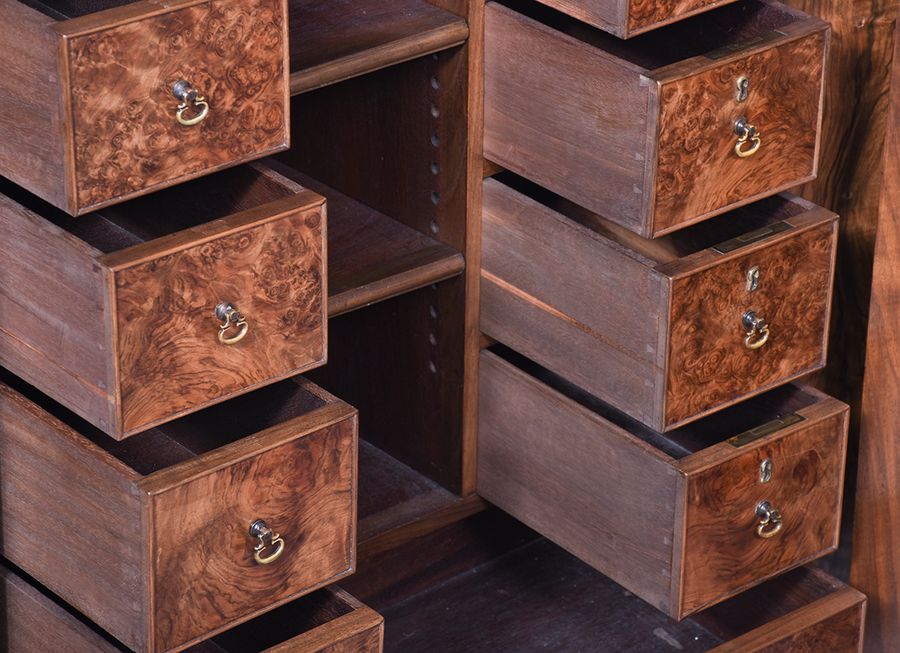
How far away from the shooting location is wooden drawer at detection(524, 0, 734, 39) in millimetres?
1659

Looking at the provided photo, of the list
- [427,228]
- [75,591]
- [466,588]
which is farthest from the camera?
[466,588]

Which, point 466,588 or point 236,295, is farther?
point 466,588

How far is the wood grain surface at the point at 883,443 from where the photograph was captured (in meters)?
1.88

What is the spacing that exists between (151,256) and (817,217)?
653 mm

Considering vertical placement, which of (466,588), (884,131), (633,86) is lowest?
(466,588)

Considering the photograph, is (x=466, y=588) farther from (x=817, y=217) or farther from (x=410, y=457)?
(x=817, y=217)

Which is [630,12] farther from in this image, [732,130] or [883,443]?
[883,443]

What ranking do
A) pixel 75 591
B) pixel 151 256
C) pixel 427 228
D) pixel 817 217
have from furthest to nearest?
pixel 427 228, pixel 817 217, pixel 75 591, pixel 151 256

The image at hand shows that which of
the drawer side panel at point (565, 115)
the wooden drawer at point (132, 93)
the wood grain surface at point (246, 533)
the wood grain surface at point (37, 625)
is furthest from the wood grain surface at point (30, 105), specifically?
the drawer side panel at point (565, 115)

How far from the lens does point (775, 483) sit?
1850mm

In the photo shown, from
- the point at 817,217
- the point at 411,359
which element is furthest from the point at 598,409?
the point at 817,217

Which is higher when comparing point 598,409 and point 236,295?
point 236,295

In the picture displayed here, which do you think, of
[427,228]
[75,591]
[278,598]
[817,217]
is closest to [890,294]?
[817,217]

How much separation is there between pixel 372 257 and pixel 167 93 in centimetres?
46
